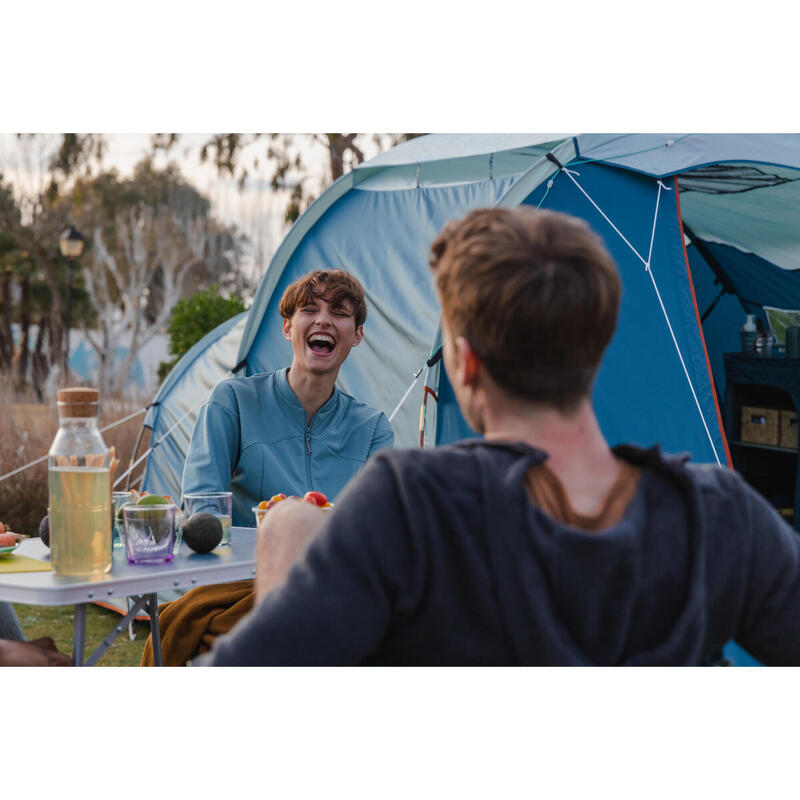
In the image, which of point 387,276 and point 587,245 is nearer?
point 587,245

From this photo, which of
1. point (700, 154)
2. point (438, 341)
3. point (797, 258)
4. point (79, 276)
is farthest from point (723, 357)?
point (79, 276)

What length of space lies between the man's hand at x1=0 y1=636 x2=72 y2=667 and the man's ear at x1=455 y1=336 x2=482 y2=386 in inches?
44.8

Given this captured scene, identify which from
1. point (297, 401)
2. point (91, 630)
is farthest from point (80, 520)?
point (91, 630)

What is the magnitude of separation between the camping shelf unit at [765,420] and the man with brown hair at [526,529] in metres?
4.25

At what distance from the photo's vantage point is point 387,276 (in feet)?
13.2

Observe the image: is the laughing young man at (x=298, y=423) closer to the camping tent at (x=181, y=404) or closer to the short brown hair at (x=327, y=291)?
the short brown hair at (x=327, y=291)

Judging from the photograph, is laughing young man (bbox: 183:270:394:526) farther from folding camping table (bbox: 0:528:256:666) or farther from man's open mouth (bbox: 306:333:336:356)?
folding camping table (bbox: 0:528:256:666)

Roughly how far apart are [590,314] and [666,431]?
8.05ft

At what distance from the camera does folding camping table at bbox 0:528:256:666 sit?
5.75ft

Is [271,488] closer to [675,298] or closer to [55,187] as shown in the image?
[675,298]

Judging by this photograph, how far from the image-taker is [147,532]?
1976mm

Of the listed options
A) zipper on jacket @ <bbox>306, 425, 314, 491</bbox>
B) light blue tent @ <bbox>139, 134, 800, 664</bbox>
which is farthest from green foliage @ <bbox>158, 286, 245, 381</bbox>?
zipper on jacket @ <bbox>306, 425, 314, 491</bbox>

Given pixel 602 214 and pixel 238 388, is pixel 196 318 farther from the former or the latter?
pixel 238 388

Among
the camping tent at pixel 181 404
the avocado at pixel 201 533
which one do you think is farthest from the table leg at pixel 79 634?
the camping tent at pixel 181 404
